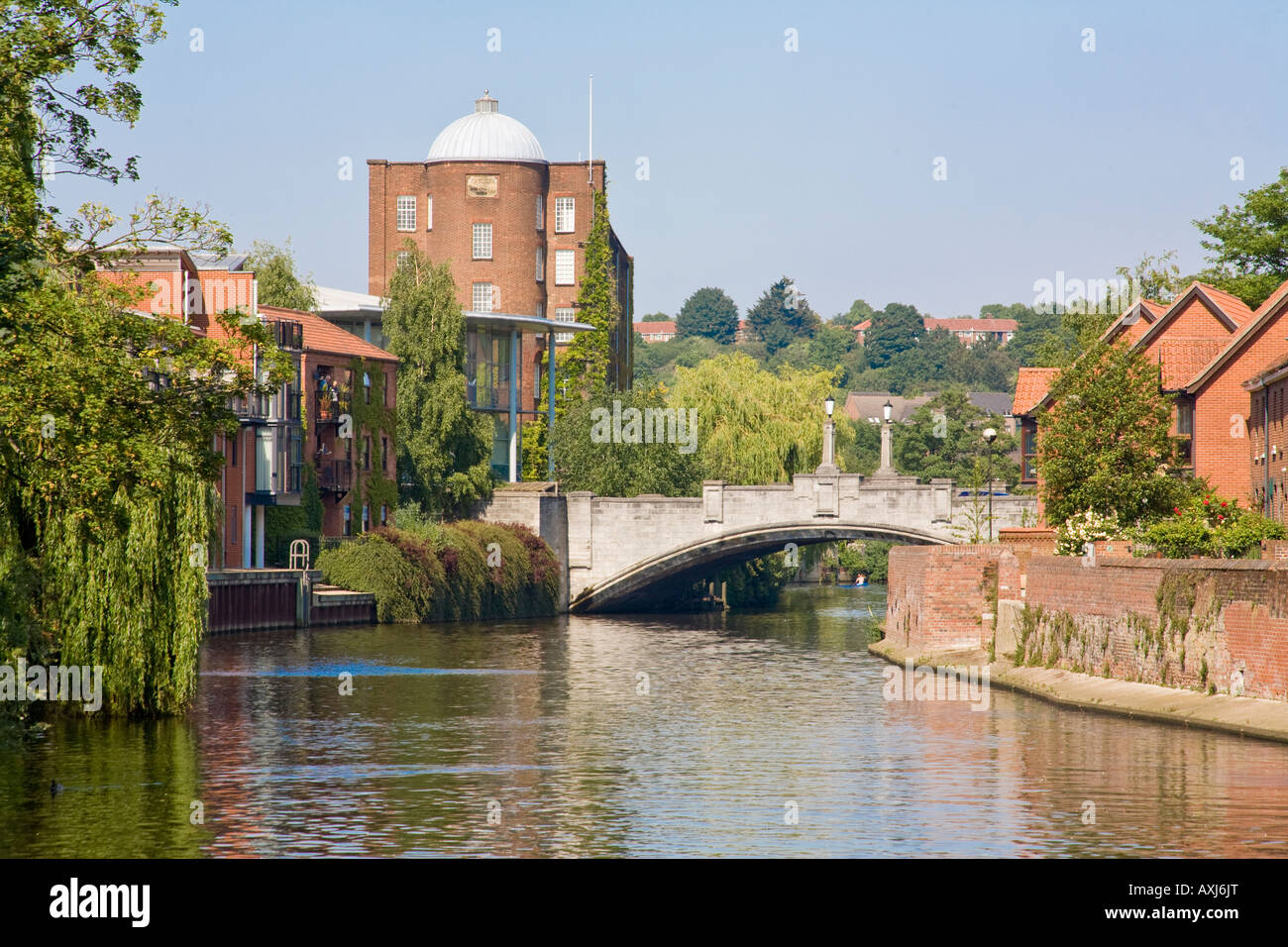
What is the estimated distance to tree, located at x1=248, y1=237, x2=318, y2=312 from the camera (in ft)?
246

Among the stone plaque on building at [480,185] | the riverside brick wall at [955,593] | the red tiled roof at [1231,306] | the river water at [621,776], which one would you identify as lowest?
the river water at [621,776]

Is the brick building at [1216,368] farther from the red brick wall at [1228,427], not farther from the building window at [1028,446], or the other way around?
the building window at [1028,446]

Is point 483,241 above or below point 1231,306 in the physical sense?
above

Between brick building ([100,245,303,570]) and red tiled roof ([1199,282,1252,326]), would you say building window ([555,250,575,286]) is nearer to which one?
brick building ([100,245,303,570])

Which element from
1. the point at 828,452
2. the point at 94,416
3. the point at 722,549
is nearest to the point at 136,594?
the point at 94,416

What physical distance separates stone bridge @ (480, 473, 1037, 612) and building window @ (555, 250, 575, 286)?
839 inches

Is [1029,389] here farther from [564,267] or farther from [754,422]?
[564,267]

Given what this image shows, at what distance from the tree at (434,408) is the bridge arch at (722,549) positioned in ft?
22.1

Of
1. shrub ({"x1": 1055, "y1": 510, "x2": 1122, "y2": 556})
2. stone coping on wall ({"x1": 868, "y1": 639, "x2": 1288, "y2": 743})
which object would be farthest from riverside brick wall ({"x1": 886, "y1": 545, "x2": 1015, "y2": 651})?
stone coping on wall ({"x1": 868, "y1": 639, "x2": 1288, "y2": 743})

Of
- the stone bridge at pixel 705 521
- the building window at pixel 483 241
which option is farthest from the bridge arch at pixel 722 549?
the building window at pixel 483 241

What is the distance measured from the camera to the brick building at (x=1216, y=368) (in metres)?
51.4

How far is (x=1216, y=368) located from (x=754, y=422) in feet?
98.8

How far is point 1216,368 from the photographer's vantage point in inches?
2078
